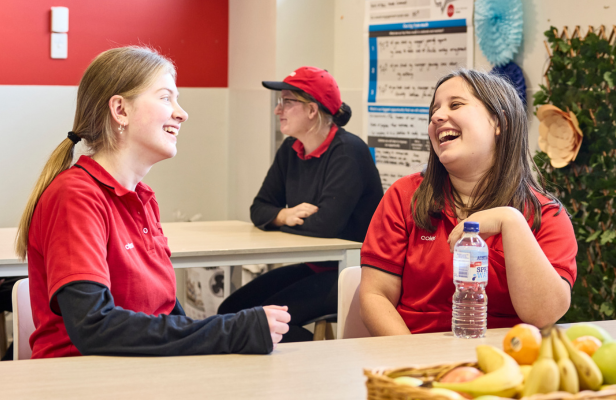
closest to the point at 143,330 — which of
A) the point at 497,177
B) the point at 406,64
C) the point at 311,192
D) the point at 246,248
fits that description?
the point at 497,177

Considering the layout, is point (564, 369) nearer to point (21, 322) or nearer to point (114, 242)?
point (114, 242)

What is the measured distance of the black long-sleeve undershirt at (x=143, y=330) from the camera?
125 centimetres

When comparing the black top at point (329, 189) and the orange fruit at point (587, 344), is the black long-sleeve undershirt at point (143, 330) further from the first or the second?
the black top at point (329, 189)

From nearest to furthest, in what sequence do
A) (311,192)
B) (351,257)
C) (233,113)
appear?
(351,257)
(311,192)
(233,113)

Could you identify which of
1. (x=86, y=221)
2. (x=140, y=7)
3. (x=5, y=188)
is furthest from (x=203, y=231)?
(x=140, y=7)

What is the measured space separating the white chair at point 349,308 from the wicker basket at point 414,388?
871 mm

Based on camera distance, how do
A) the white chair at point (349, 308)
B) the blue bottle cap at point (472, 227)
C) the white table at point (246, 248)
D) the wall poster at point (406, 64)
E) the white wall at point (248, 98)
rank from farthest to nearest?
the white wall at point (248, 98) < the wall poster at point (406, 64) < the white table at point (246, 248) < the white chair at point (349, 308) < the blue bottle cap at point (472, 227)

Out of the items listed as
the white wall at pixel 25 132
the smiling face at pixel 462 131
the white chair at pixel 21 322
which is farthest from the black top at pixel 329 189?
the white wall at pixel 25 132

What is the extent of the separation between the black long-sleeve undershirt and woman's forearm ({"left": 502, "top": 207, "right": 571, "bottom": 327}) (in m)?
0.60

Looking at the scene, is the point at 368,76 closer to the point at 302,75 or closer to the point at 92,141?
the point at 302,75

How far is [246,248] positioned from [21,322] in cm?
99

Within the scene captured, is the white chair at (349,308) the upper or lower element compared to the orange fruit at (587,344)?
lower

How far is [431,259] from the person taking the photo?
5.61ft

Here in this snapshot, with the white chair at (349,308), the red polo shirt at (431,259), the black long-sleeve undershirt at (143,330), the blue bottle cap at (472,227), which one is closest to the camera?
the black long-sleeve undershirt at (143,330)
